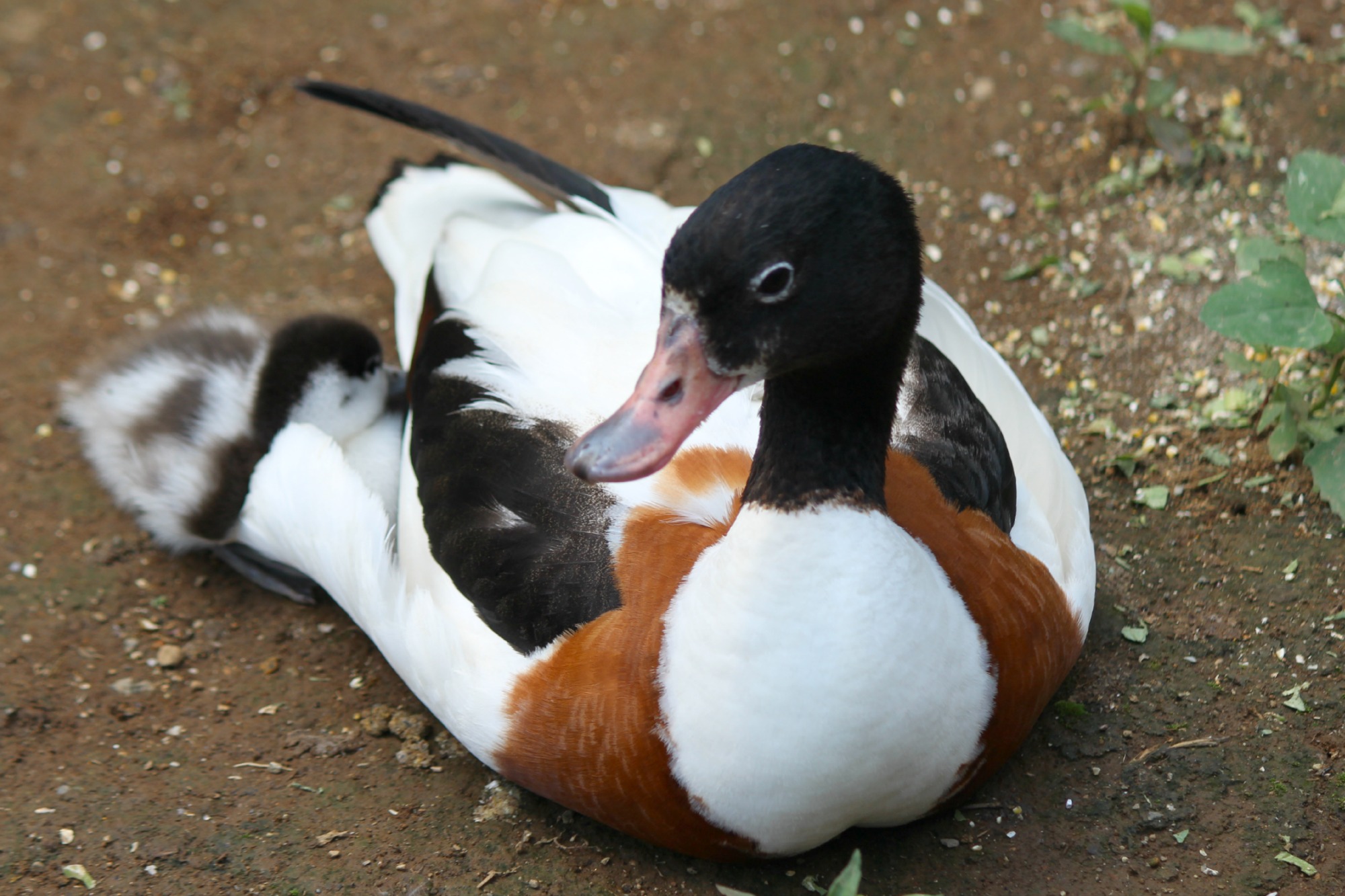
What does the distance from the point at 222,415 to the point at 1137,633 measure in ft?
7.78

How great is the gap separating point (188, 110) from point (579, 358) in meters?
2.90

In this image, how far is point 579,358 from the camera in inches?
107

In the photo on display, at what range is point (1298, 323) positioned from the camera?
2709mm

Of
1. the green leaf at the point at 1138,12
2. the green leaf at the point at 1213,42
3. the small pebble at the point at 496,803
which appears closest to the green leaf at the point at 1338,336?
the green leaf at the point at 1213,42

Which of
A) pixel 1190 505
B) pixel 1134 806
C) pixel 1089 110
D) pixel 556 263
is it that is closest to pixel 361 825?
pixel 556 263

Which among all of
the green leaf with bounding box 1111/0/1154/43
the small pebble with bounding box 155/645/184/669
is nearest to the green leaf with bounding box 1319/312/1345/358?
the green leaf with bounding box 1111/0/1154/43

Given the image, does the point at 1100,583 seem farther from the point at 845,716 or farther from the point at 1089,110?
the point at 1089,110

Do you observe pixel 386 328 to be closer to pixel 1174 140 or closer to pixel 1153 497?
pixel 1153 497

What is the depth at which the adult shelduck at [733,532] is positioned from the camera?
2.02 meters

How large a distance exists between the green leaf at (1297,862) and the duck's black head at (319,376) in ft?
7.99

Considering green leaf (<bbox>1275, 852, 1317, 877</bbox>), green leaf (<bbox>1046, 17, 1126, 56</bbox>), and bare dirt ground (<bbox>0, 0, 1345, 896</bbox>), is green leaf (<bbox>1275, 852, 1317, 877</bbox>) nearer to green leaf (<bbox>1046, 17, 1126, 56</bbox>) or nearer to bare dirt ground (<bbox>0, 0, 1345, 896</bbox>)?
bare dirt ground (<bbox>0, 0, 1345, 896</bbox>)

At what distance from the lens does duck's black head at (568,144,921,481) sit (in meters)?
1.94

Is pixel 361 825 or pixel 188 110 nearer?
pixel 361 825

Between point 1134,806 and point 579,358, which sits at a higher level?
point 579,358
